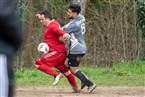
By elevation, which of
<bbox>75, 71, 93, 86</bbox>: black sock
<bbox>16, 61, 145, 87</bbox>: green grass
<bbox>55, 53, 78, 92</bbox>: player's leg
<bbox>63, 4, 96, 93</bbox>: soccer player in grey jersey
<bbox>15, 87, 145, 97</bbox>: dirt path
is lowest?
<bbox>16, 61, 145, 87</bbox>: green grass

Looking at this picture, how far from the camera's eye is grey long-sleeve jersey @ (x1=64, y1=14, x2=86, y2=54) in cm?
1041

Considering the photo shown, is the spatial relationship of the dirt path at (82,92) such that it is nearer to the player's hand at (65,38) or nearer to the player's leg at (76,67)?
the player's leg at (76,67)

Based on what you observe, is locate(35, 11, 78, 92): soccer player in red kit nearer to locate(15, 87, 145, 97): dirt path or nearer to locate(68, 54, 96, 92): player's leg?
locate(68, 54, 96, 92): player's leg

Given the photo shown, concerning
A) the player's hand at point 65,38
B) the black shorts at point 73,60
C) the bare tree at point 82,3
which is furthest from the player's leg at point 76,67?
the bare tree at point 82,3

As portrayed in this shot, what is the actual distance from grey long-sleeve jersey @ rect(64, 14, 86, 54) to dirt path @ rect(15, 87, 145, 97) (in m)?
0.76

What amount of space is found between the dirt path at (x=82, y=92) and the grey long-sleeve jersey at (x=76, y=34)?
2.51 ft

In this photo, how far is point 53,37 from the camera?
10.4m

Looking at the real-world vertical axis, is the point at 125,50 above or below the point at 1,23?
below

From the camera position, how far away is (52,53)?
34.4 feet

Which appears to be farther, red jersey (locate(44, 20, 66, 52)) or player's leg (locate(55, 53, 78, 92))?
player's leg (locate(55, 53, 78, 92))

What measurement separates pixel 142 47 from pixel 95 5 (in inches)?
88.4

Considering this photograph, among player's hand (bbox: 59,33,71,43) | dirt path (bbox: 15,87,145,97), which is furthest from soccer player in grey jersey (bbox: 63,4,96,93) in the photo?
dirt path (bbox: 15,87,145,97)

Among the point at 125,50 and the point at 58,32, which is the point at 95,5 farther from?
the point at 58,32

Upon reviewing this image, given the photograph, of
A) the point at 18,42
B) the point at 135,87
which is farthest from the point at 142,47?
the point at 18,42
